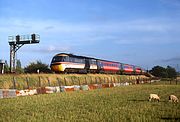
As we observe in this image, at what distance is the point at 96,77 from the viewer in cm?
Result: 6169

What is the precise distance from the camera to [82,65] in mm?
59938

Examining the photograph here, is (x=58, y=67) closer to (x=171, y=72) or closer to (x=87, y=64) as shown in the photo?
(x=87, y=64)

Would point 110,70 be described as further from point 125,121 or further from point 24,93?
point 125,121

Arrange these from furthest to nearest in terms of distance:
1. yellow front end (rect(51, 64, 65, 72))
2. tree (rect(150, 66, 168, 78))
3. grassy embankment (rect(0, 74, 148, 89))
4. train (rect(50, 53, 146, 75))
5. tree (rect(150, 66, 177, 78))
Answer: tree (rect(150, 66, 177, 78)) < tree (rect(150, 66, 168, 78)) < train (rect(50, 53, 146, 75)) < yellow front end (rect(51, 64, 65, 72)) < grassy embankment (rect(0, 74, 148, 89))

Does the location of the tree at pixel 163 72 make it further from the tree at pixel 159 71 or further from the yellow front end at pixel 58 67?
the yellow front end at pixel 58 67

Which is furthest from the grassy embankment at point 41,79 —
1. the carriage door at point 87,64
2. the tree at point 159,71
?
the tree at point 159,71

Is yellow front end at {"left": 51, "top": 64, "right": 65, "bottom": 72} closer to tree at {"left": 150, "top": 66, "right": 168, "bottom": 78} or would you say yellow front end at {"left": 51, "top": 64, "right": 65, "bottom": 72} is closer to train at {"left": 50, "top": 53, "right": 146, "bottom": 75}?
train at {"left": 50, "top": 53, "right": 146, "bottom": 75}

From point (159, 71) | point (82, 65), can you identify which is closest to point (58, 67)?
point (82, 65)

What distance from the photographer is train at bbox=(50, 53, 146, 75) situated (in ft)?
169

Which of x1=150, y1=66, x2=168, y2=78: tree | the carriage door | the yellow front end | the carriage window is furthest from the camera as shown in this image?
x1=150, y1=66, x2=168, y2=78: tree

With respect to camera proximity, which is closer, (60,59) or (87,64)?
(60,59)

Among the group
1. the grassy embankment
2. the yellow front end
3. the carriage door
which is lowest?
the grassy embankment

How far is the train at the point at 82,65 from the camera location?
5156cm

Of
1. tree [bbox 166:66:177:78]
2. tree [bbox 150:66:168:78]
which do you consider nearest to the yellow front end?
tree [bbox 150:66:168:78]
